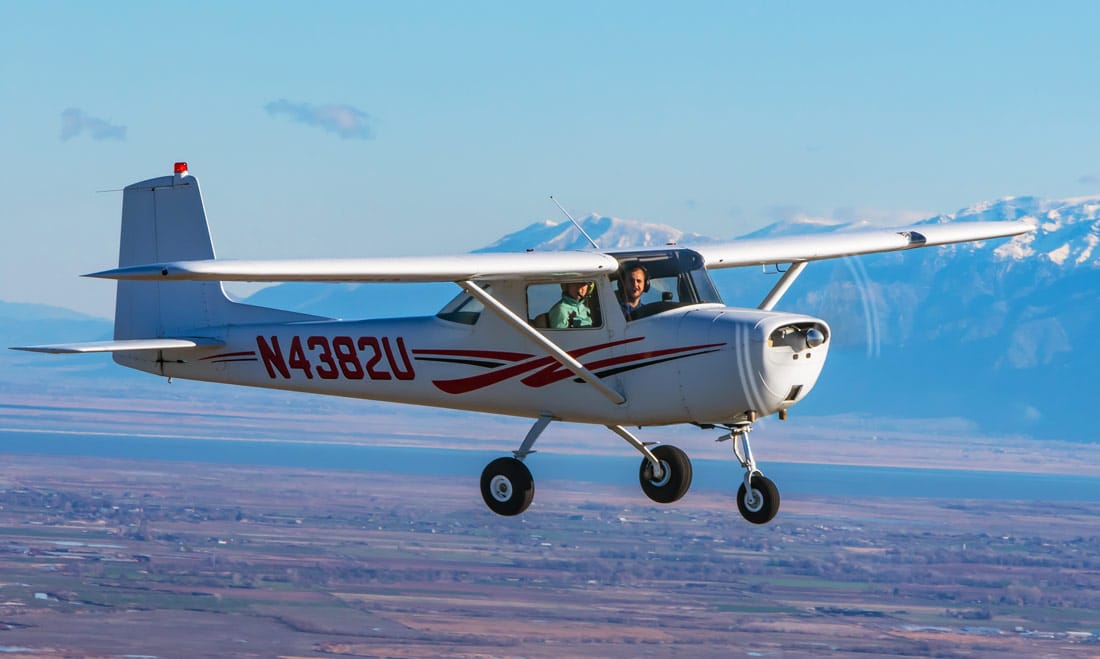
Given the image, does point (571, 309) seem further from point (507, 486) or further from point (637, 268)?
point (507, 486)

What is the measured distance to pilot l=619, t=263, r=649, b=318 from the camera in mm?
19047

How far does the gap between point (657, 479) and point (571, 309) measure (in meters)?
2.69

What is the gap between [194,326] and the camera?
76.3 feet

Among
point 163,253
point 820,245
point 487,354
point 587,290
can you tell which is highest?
point 820,245

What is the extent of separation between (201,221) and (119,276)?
8.41 meters

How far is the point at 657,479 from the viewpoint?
20797 mm

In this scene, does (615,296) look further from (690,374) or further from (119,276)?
(119,276)

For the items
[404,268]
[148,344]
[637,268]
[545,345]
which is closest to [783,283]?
[637,268]

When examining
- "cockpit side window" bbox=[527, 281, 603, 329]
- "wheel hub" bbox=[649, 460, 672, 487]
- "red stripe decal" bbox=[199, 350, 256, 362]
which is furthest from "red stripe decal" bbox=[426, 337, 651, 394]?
"red stripe decal" bbox=[199, 350, 256, 362]

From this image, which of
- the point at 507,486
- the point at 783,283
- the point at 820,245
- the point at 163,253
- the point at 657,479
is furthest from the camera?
the point at 163,253

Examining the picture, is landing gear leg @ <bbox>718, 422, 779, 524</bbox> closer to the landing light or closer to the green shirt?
the landing light

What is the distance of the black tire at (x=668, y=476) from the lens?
67.8 ft

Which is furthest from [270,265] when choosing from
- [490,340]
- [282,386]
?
[282,386]

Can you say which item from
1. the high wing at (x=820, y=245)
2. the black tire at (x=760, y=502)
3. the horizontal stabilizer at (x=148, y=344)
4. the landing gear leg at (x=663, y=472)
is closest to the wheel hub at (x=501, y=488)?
the landing gear leg at (x=663, y=472)
